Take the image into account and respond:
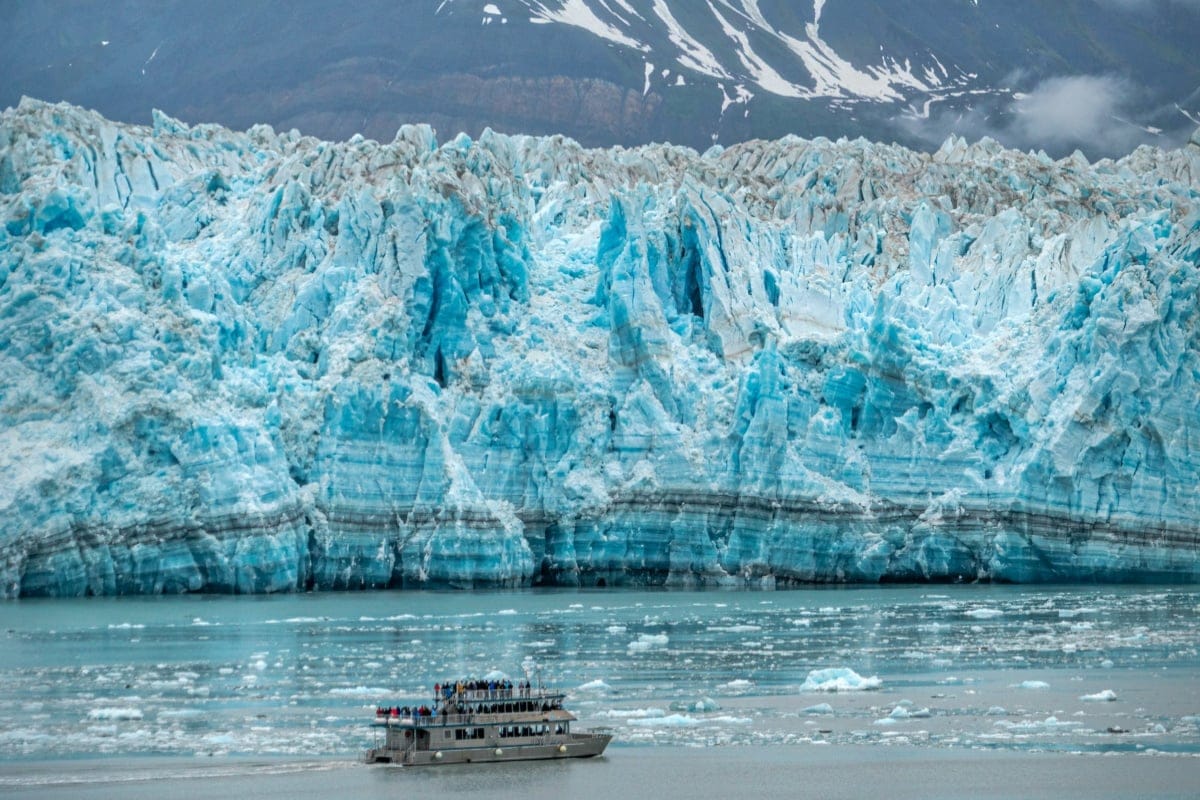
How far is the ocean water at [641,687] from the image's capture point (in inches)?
720

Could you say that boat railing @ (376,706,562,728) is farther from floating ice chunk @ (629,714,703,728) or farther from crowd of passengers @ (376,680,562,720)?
floating ice chunk @ (629,714,703,728)

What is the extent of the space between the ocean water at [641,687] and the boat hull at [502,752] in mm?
272

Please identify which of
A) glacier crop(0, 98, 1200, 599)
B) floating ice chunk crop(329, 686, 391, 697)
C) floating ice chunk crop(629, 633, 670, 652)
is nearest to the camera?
floating ice chunk crop(329, 686, 391, 697)

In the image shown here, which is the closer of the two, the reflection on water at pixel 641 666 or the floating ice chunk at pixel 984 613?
the reflection on water at pixel 641 666

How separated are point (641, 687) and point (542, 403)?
1684 centimetres

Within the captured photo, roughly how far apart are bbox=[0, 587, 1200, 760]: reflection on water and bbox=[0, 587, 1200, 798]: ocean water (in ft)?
0.21

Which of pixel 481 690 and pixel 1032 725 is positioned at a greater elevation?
pixel 481 690

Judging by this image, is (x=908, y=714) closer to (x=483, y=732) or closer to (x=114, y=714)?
(x=483, y=732)

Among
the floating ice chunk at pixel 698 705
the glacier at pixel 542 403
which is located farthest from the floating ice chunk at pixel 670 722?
the glacier at pixel 542 403

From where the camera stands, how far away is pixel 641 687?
23641 mm

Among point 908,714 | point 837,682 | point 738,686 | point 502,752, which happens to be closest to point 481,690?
point 502,752

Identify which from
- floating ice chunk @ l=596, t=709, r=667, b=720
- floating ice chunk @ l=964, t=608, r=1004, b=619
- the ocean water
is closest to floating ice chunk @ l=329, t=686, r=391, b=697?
the ocean water

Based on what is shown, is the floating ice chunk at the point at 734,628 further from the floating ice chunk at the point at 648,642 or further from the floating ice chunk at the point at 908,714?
the floating ice chunk at the point at 908,714

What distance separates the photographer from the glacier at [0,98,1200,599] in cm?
3662
